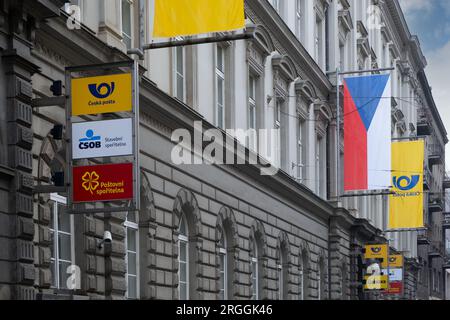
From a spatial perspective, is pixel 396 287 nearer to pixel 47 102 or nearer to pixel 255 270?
pixel 255 270

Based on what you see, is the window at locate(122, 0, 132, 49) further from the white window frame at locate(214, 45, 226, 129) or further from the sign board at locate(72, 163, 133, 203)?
the sign board at locate(72, 163, 133, 203)

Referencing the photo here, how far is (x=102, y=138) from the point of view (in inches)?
583

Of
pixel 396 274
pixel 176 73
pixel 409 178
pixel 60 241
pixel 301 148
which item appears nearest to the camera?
pixel 60 241

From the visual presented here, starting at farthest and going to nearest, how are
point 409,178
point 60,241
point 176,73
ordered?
point 409,178
point 176,73
point 60,241

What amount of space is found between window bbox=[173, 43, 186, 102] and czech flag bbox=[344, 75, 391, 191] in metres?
13.2

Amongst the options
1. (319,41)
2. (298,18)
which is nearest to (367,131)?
(298,18)

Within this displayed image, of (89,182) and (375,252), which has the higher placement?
(89,182)

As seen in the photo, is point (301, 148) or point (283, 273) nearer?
point (283, 273)

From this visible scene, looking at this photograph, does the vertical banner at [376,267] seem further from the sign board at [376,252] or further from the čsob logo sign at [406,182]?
the čsob logo sign at [406,182]

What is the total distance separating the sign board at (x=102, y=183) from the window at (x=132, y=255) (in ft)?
16.6

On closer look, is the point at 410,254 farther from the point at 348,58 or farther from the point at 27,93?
the point at 27,93

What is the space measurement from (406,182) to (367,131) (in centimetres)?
744

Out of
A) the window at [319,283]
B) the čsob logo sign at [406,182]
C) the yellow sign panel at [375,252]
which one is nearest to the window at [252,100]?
the window at [319,283]
